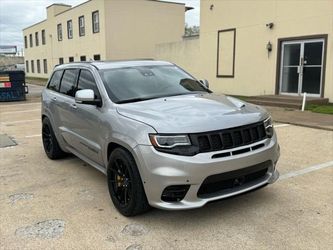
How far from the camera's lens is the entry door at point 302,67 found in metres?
13.5

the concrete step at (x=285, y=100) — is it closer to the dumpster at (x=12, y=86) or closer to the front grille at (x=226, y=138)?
the front grille at (x=226, y=138)

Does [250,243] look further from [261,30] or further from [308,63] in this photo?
[261,30]

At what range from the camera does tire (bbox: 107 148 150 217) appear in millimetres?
3684

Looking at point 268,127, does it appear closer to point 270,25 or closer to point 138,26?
point 270,25

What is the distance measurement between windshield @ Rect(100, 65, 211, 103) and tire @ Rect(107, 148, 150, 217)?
0.78m

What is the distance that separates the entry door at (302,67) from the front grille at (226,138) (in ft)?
35.6

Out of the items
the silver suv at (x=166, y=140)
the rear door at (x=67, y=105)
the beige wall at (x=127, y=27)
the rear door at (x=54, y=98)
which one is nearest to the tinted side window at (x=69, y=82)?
the rear door at (x=67, y=105)

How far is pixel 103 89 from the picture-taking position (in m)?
4.55

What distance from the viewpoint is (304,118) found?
10.3 m

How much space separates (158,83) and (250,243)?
94.1 inches

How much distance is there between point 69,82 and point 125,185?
2542 mm

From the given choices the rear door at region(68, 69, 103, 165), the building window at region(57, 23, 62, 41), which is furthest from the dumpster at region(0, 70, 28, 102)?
the building window at region(57, 23, 62, 41)

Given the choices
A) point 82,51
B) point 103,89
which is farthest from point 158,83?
point 82,51

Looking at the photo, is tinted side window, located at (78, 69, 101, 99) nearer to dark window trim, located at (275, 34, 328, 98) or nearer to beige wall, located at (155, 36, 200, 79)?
dark window trim, located at (275, 34, 328, 98)
